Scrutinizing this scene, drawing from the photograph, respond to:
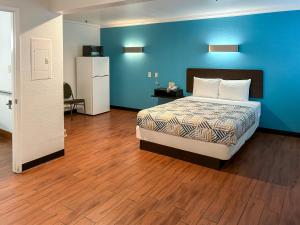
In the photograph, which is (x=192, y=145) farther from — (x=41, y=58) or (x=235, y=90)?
(x=41, y=58)

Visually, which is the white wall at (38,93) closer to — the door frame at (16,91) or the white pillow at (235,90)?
the door frame at (16,91)

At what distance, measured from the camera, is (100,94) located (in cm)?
694

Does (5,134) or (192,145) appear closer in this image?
(192,145)

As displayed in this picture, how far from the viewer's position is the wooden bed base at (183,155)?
3.68 m

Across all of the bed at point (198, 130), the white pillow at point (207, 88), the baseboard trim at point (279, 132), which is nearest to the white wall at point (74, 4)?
the bed at point (198, 130)

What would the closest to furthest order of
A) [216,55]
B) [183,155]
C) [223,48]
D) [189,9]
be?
[183,155]
[189,9]
[223,48]
[216,55]

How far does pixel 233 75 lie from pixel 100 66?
11.1ft

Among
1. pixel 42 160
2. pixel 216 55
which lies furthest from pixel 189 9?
pixel 42 160

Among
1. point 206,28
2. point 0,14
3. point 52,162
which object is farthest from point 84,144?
point 206,28

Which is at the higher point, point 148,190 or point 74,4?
point 74,4

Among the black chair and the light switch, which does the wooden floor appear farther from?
the black chair

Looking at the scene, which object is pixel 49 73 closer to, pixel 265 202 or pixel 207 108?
pixel 207 108

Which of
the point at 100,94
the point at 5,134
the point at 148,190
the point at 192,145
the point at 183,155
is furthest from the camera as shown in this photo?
the point at 100,94

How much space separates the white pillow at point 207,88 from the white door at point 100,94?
8.38 ft
